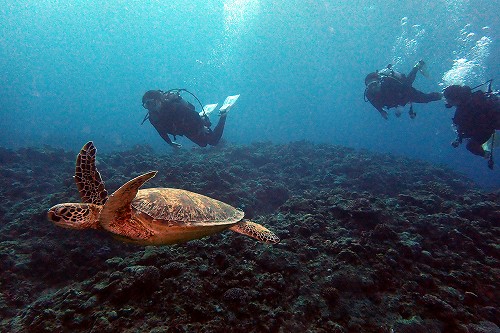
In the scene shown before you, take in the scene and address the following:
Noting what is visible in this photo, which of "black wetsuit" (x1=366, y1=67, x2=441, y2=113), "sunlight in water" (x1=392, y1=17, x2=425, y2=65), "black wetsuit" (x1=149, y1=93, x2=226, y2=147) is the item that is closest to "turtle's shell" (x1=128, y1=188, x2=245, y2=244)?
"black wetsuit" (x1=149, y1=93, x2=226, y2=147)

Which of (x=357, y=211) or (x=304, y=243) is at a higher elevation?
(x=357, y=211)

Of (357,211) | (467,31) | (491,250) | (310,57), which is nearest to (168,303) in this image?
(357,211)

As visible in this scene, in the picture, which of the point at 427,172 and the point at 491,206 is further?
the point at 427,172

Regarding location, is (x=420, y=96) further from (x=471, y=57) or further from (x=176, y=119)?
(x=471, y=57)

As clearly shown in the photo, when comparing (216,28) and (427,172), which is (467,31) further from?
(216,28)

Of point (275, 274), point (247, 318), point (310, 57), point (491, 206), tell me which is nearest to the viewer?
point (247, 318)

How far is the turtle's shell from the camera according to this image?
116 inches

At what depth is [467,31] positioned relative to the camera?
41062 mm

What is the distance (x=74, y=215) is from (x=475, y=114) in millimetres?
11934

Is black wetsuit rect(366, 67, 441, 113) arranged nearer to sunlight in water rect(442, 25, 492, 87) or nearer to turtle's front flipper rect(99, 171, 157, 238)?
turtle's front flipper rect(99, 171, 157, 238)

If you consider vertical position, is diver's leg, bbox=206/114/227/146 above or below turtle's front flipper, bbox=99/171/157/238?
above

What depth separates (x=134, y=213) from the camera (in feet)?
9.55

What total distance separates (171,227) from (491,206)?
757 cm

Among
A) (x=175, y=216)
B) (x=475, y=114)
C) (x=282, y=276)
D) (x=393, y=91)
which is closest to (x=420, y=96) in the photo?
(x=393, y=91)
